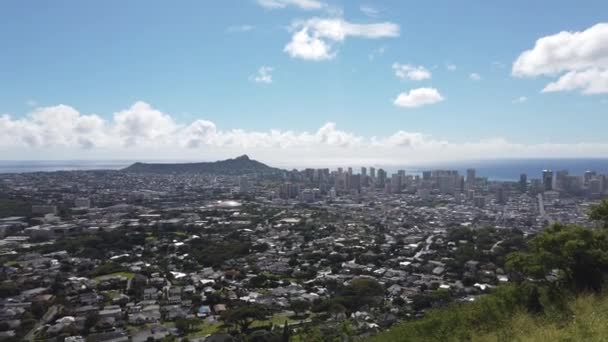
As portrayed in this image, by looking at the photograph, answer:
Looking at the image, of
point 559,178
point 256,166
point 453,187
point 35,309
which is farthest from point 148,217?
point 256,166

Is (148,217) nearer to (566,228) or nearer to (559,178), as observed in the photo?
(566,228)

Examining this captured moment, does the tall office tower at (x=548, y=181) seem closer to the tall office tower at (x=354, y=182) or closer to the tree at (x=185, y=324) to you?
the tall office tower at (x=354, y=182)

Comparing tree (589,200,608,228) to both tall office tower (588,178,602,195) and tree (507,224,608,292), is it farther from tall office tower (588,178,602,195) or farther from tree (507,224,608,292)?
tall office tower (588,178,602,195)

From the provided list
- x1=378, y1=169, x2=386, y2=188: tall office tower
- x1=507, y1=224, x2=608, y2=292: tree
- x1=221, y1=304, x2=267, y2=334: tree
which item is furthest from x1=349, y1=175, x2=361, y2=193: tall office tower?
x1=507, y1=224, x2=608, y2=292: tree

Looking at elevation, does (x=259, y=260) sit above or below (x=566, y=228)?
below

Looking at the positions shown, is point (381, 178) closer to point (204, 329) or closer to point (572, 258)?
point (204, 329)

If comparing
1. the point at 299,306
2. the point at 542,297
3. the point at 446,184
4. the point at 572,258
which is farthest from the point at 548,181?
the point at 542,297

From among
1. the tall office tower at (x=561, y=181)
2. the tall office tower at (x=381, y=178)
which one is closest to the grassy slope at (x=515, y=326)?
the tall office tower at (x=561, y=181)
